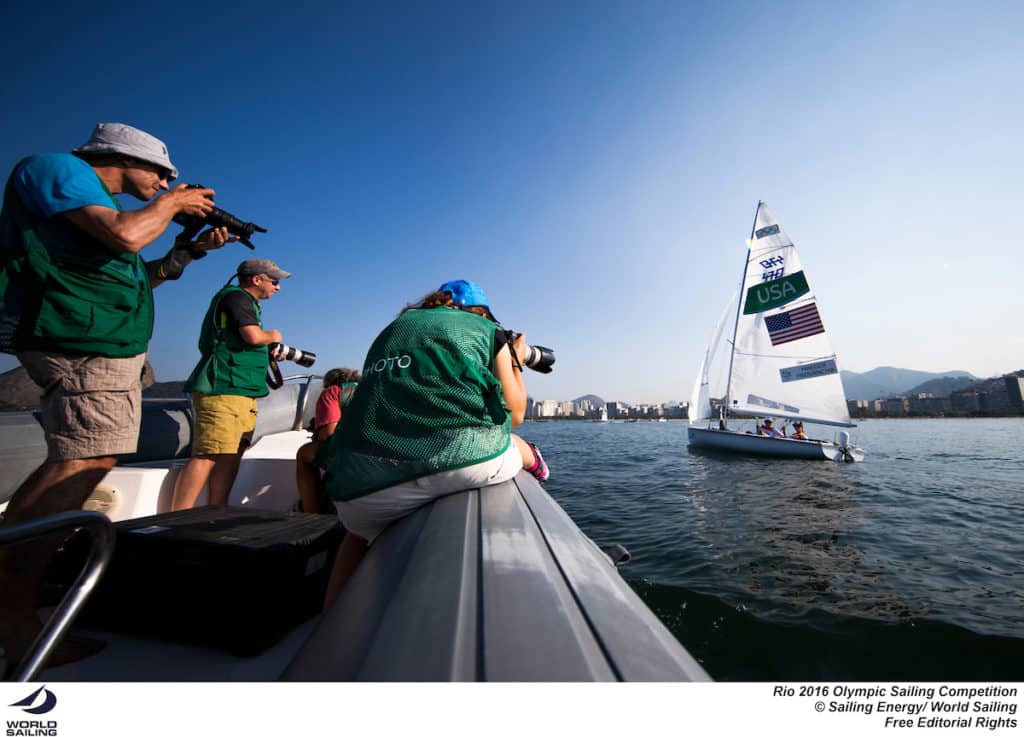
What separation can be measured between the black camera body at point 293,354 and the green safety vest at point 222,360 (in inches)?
12.9

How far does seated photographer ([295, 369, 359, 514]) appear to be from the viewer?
8.81 feet

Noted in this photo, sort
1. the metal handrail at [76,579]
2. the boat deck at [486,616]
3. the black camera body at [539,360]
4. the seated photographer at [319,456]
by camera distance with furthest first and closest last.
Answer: the seated photographer at [319,456] < the black camera body at [539,360] < the metal handrail at [76,579] < the boat deck at [486,616]

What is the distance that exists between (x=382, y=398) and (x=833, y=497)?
9711 mm

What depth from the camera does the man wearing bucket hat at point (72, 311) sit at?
1318 millimetres

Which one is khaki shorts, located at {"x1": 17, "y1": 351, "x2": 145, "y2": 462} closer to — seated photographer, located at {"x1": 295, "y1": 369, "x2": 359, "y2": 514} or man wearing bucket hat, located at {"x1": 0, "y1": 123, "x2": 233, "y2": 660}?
man wearing bucket hat, located at {"x1": 0, "y1": 123, "x2": 233, "y2": 660}

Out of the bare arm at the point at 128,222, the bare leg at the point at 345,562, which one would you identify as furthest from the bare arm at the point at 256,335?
the bare leg at the point at 345,562

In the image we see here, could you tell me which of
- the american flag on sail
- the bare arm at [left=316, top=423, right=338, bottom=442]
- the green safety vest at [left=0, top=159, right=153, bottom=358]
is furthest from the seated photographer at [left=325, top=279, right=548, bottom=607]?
the american flag on sail

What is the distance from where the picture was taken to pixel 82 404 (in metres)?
1.43

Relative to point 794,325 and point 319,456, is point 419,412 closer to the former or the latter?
point 319,456

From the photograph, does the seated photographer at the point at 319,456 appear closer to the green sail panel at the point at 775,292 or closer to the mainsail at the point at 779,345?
the mainsail at the point at 779,345
